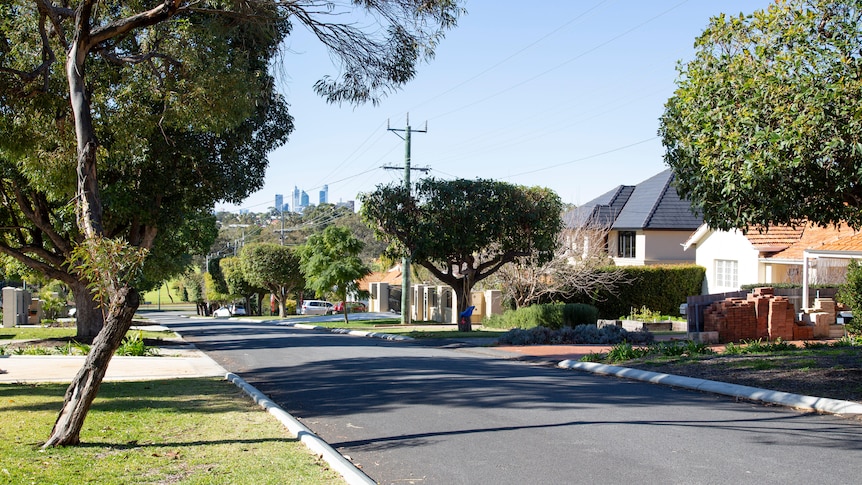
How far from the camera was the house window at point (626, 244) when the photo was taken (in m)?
42.2

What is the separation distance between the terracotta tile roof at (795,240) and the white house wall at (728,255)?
1.62ft

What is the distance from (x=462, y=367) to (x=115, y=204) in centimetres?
1120

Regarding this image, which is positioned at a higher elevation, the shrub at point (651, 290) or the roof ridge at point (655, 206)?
the roof ridge at point (655, 206)

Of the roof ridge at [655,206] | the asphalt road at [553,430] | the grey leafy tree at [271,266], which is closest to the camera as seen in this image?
the asphalt road at [553,430]

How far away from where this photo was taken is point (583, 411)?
10789 millimetres

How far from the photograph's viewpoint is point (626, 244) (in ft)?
139

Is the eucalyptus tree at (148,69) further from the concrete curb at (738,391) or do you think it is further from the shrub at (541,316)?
the shrub at (541,316)

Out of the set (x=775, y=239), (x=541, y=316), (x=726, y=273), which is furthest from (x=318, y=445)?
(x=726, y=273)

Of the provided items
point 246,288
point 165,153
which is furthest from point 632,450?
point 246,288

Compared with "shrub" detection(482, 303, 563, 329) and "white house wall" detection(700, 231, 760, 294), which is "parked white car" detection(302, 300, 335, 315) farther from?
"shrub" detection(482, 303, 563, 329)

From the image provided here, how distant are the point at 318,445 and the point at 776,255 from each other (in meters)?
26.9

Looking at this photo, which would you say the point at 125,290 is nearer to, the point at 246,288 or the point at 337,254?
the point at 337,254

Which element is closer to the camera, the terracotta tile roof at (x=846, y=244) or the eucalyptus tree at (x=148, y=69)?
the eucalyptus tree at (x=148, y=69)

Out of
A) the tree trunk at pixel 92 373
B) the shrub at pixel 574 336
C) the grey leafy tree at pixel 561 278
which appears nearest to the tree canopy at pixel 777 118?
the tree trunk at pixel 92 373
